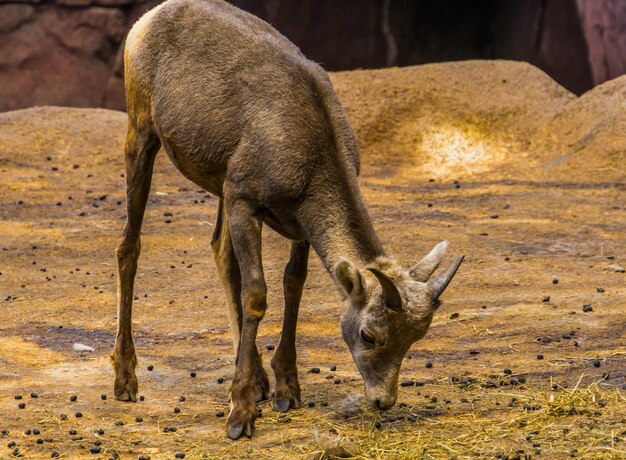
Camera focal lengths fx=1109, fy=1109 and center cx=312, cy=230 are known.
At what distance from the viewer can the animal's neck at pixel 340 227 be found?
584cm

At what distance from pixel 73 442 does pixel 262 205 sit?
159 centimetres

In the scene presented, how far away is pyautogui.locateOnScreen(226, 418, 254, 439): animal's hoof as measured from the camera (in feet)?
19.1

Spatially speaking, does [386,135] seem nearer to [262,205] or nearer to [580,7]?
[580,7]

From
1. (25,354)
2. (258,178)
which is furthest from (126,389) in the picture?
(258,178)

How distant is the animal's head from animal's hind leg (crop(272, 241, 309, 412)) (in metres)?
0.77

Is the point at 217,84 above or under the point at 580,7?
above

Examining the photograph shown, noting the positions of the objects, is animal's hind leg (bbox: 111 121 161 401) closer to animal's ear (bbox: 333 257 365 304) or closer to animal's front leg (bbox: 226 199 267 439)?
A: animal's front leg (bbox: 226 199 267 439)

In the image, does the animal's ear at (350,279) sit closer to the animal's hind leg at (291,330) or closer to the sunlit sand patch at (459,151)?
the animal's hind leg at (291,330)

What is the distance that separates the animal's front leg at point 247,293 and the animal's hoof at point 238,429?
0.13ft

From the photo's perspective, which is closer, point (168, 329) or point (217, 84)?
point (217, 84)

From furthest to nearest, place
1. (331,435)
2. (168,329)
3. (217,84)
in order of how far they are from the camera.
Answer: (168,329) < (217,84) < (331,435)

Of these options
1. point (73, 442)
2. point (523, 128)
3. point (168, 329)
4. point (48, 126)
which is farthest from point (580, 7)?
point (73, 442)

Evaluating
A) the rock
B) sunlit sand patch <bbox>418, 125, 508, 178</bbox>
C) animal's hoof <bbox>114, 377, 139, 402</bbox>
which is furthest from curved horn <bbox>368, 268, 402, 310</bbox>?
sunlit sand patch <bbox>418, 125, 508, 178</bbox>

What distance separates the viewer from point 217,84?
633 cm
